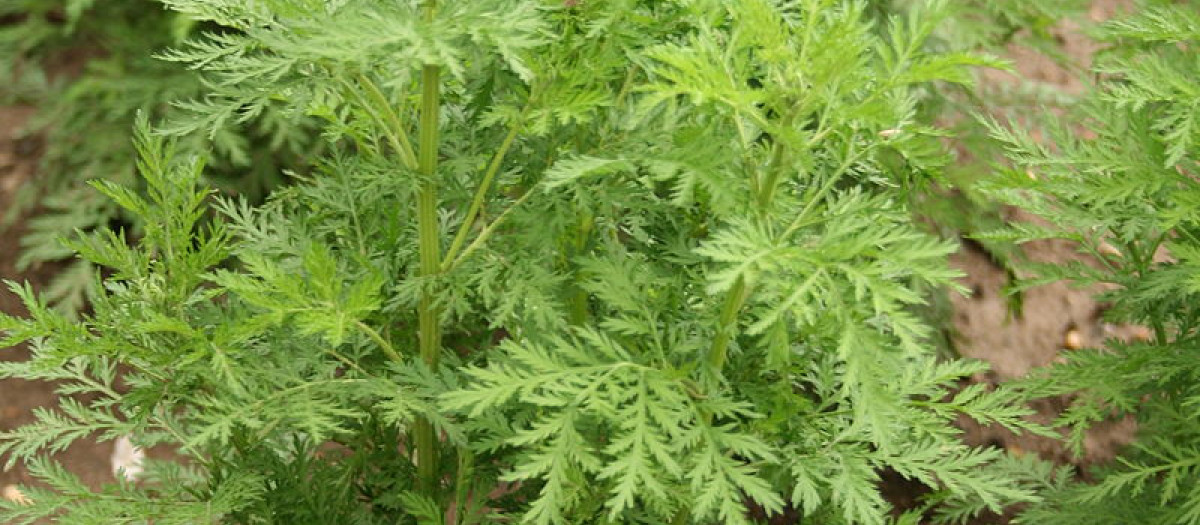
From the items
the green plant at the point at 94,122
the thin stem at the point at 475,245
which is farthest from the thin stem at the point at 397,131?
the green plant at the point at 94,122

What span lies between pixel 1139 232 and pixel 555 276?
3.91 ft

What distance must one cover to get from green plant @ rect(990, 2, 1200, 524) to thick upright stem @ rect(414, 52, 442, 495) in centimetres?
99

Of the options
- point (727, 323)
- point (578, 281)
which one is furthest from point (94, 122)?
point (727, 323)

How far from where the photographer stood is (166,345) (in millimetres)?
1602

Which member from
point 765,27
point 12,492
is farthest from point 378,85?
point 12,492

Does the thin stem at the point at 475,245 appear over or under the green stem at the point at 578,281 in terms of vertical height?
over

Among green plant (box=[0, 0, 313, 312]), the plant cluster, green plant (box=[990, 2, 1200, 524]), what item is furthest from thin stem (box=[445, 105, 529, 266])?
green plant (box=[0, 0, 313, 312])

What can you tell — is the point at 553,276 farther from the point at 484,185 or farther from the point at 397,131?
the point at 397,131

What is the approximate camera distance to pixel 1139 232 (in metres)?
2.13

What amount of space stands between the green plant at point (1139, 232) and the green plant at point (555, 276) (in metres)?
0.47

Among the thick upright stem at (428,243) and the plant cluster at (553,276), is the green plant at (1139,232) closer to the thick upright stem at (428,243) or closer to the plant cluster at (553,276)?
the plant cluster at (553,276)

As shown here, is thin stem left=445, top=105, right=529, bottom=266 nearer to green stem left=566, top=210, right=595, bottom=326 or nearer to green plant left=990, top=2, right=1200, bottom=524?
green stem left=566, top=210, right=595, bottom=326

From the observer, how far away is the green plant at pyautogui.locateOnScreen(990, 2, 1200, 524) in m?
1.89

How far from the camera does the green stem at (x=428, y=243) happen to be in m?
1.45
